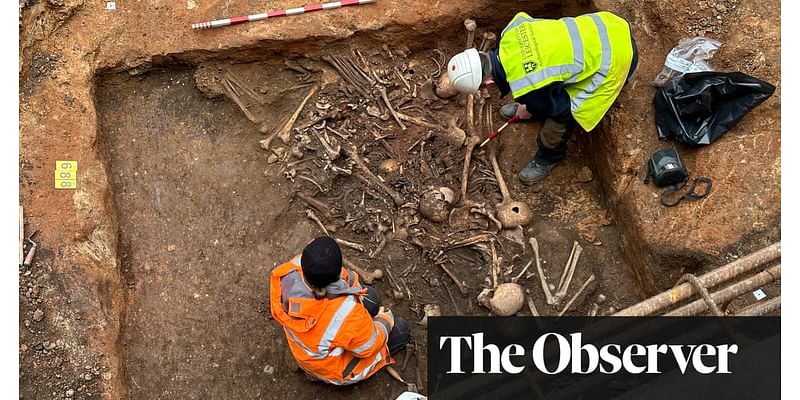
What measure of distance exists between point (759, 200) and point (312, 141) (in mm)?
3465

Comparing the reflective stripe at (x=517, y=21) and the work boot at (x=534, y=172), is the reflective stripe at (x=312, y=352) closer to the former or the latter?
the work boot at (x=534, y=172)

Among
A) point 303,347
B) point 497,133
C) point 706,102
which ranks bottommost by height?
point 303,347

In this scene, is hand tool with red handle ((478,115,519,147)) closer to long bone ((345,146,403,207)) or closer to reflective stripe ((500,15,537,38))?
long bone ((345,146,403,207))

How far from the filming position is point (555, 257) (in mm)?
5332

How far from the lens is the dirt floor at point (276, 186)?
475 cm

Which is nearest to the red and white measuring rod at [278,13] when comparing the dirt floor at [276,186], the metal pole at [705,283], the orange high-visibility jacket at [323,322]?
the dirt floor at [276,186]

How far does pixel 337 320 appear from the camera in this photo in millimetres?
3852

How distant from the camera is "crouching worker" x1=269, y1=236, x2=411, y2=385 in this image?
12.0 feet

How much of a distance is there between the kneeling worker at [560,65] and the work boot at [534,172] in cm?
75

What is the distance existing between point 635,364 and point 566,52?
2093 millimetres

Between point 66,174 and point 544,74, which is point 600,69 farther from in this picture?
point 66,174

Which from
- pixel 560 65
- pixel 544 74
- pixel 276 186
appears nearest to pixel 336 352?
pixel 276 186

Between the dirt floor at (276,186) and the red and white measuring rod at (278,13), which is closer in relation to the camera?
the dirt floor at (276,186)

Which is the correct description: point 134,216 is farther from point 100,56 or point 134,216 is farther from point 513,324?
point 513,324
